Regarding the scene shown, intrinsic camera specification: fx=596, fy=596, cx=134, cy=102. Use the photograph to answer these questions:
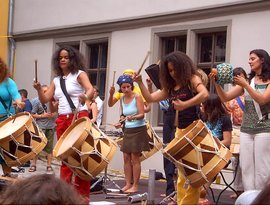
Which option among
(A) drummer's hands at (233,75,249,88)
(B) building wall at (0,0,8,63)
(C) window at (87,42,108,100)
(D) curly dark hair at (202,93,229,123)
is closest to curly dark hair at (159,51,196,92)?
(A) drummer's hands at (233,75,249,88)

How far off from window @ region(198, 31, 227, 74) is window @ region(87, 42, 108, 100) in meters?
2.81

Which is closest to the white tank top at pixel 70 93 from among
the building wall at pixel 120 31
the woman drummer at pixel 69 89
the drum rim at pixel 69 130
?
the woman drummer at pixel 69 89

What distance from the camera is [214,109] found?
7.14m

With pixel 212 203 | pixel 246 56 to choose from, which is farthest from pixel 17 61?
pixel 212 203

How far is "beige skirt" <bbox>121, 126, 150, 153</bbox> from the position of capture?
7840mm

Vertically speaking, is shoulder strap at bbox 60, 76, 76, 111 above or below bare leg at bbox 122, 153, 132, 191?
above

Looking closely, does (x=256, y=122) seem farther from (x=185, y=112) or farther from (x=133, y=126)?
(x=133, y=126)

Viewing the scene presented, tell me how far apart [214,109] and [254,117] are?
1519 mm

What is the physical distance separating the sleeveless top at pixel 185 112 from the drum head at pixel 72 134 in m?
0.89

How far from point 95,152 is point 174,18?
613 cm

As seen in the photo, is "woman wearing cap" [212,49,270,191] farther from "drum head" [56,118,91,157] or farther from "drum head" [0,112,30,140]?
"drum head" [0,112,30,140]

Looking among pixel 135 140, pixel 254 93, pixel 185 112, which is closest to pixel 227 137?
pixel 135 140

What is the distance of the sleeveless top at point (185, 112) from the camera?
5570 mm

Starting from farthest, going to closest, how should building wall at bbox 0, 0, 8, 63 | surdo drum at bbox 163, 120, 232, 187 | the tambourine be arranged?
building wall at bbox 0, 0, 8, 63 < the tambourine < surdo drum at bbox 163, 120, 232, 187
